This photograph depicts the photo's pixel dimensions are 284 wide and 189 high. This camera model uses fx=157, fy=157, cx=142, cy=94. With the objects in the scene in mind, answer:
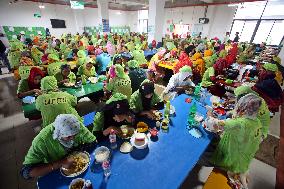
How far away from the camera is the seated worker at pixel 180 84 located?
4.34 meters

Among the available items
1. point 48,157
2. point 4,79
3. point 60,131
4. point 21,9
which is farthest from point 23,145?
point 21,9

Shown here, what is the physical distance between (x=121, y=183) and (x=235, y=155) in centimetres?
161

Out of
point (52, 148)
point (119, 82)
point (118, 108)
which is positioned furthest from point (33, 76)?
point (118, 108)

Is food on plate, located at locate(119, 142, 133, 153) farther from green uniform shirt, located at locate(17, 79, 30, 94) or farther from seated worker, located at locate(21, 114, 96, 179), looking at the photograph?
green uniform shirt, located at locate(17, 79, 30, 94)

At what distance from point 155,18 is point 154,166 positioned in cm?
973

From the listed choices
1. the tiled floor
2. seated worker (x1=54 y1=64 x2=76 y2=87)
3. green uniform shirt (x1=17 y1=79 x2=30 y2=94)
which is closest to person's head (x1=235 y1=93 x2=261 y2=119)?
the tiled floor

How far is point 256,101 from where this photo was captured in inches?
84.6

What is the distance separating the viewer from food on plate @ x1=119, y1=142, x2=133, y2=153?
218cm

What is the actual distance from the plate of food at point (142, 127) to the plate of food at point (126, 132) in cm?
10

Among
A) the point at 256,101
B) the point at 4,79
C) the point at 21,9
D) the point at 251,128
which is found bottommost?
the point at 4,79

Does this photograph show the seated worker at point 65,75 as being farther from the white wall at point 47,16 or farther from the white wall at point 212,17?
the white wall at point 212,17

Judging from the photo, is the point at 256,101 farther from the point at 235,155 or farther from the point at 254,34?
the point at 254,34

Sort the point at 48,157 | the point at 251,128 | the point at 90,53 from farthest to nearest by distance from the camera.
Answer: the point at 90,53, the point at 251,128, the point at 48,157

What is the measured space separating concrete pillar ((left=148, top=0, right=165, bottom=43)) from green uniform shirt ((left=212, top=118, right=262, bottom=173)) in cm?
924
